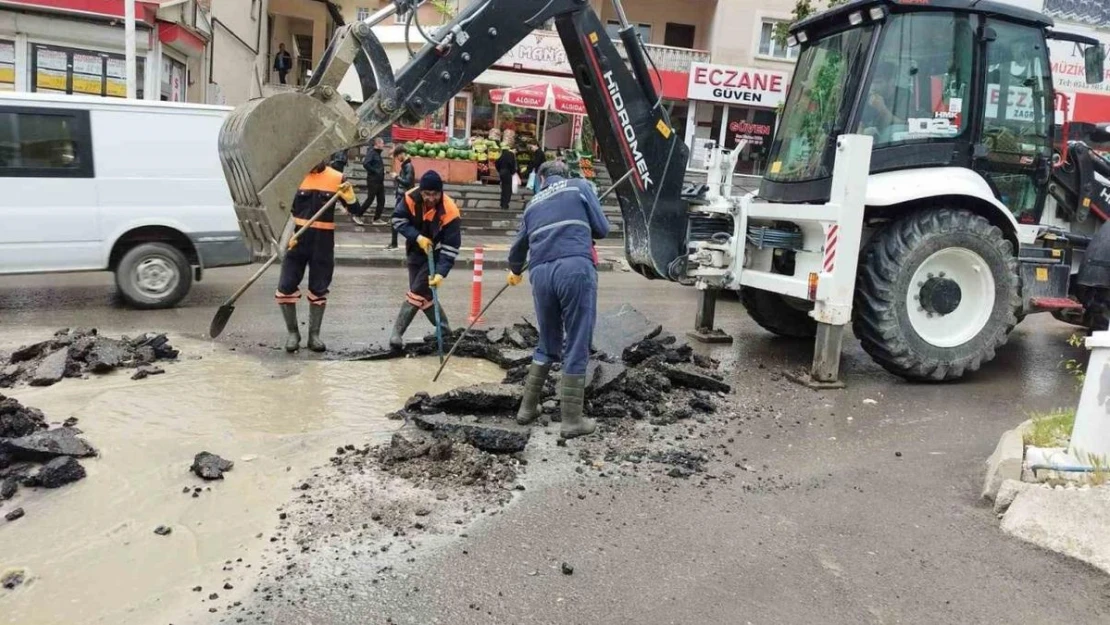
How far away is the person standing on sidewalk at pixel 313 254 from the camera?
22.8 ft

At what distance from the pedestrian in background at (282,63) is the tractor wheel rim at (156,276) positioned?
19457 mm

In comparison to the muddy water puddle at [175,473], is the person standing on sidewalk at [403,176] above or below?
above

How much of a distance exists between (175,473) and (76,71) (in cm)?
1530

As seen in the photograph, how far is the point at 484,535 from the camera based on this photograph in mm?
3697

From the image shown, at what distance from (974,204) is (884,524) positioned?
378 centimetres

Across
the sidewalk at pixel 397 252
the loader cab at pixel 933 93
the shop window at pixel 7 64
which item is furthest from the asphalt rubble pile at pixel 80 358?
the shop window at pixel 7 64

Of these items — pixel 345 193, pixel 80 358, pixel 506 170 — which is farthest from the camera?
pixel 506 170

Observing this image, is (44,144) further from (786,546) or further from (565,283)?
(786,546)

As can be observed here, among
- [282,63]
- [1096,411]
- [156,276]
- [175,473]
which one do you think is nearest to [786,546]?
[1096,411]

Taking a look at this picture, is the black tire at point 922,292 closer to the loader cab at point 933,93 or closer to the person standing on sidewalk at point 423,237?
the loader cab at point 933,93

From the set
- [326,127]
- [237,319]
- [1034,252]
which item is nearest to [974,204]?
[1034,252]

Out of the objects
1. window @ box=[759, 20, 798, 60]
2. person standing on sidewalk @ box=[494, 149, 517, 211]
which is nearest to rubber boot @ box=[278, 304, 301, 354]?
person standing on sidewalk @ box=[494, 149, 517, 211]

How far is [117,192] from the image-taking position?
8.51m

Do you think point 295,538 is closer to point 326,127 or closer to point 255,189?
point 255,189
